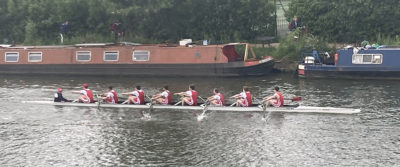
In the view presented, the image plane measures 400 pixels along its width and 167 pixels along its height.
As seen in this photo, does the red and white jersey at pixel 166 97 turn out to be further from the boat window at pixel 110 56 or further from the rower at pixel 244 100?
the boat window at pixel 110 56

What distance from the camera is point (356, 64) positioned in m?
37.2

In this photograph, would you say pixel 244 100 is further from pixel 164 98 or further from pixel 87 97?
pixel 87 97

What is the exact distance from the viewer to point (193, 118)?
27406 mm

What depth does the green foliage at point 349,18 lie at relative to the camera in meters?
40.6

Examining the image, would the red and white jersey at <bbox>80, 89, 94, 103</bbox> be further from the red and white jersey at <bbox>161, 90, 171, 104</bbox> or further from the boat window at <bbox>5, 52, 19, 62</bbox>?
the boat window at <bbox>5, 52, 19, 62</bbox>

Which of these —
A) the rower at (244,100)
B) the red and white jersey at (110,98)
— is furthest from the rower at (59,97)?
the rower at (244,100)

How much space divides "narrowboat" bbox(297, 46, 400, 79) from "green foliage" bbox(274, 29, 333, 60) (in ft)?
4.73

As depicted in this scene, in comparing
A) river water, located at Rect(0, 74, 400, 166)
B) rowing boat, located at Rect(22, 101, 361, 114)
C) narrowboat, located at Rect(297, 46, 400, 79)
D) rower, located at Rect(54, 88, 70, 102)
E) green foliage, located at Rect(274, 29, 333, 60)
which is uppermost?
green foliage, located at Rect(274, 29, 333, 60)

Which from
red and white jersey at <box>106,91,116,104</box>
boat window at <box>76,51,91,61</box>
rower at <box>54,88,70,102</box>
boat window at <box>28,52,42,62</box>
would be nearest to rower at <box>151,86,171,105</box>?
red and white jersey at <box>106,91,116,104</box>

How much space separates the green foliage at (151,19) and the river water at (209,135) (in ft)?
42.6

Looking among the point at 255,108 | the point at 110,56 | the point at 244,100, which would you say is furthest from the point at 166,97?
the point at 110,56

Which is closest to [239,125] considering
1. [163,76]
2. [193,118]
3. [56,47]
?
[193,118]

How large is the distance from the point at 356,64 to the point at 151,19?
16.7 meters

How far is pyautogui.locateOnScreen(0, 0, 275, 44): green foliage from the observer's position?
45219mm
